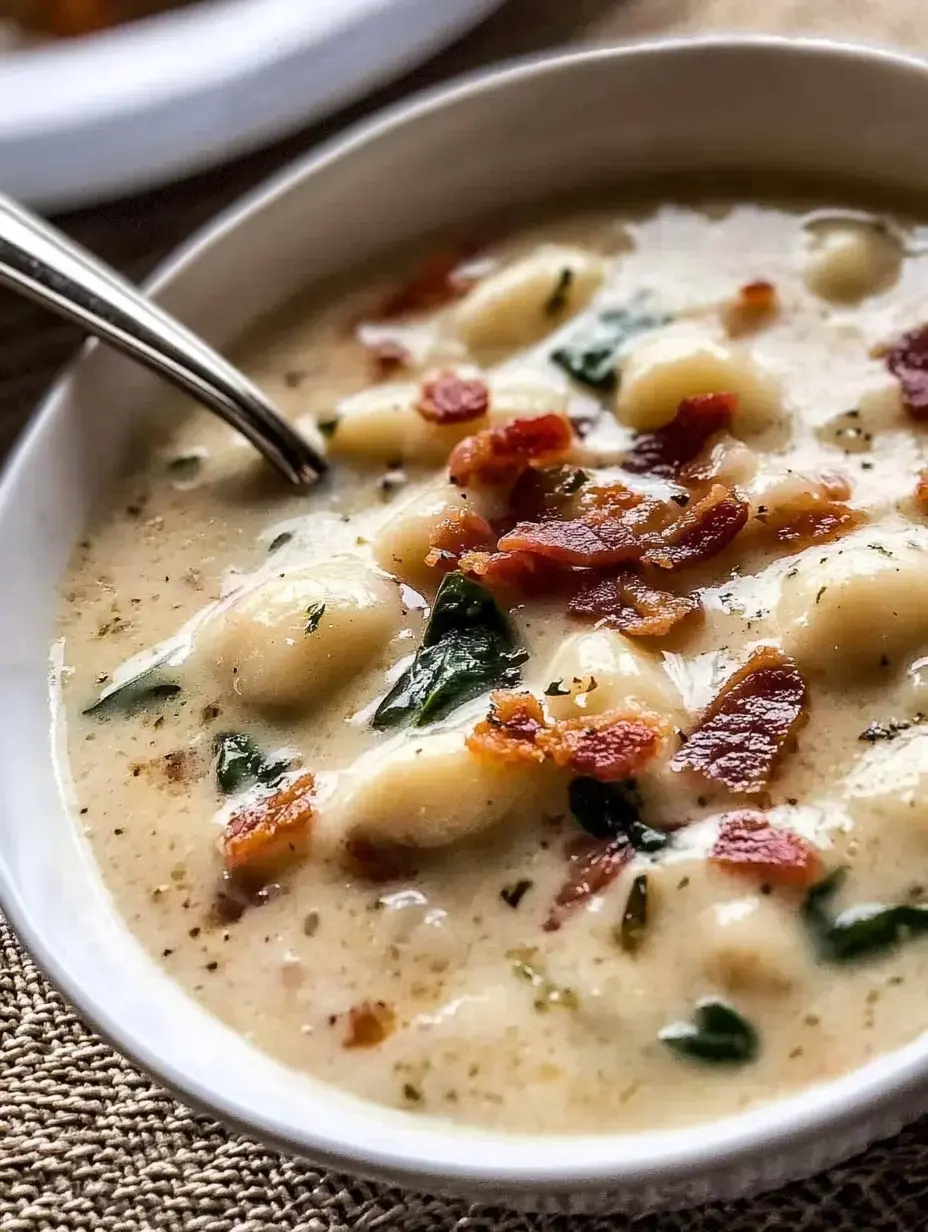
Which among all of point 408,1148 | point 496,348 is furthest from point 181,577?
point 408,1148

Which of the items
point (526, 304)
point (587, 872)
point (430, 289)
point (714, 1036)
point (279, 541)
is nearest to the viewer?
point (714, 1036)

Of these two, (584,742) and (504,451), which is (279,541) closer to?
(504,451)

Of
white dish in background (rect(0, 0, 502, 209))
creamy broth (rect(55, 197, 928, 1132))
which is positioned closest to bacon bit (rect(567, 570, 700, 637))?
creamy broth (rect(55, 197, 928, 1132))

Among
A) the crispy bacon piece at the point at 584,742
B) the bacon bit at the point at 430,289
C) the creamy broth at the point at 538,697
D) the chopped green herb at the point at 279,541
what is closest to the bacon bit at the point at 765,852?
the creamy broth at the point at 538,697

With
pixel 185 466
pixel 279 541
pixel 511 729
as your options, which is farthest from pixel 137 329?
pixel 511 729

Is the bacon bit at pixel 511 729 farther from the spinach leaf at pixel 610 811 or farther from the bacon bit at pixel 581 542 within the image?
the bacon bit at pixel 581 542
